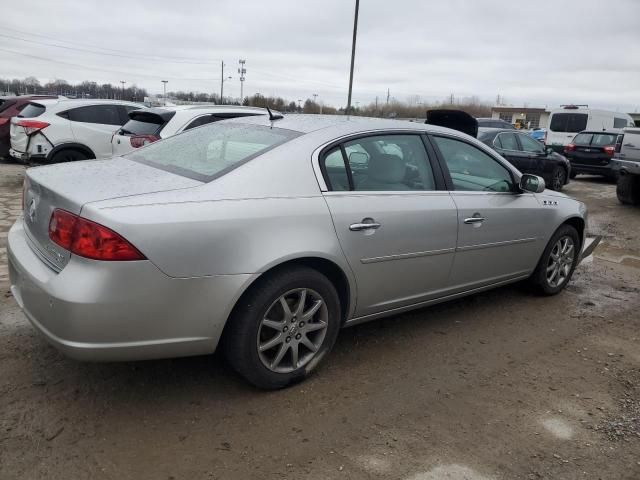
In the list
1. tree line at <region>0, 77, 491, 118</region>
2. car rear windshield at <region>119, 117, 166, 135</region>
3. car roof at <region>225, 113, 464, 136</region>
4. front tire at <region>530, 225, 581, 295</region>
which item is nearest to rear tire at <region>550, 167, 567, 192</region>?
front tire at <region>530, 225, 581, 295</region>

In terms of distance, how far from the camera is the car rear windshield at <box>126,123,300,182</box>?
10.0ft

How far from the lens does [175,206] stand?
2.59 m

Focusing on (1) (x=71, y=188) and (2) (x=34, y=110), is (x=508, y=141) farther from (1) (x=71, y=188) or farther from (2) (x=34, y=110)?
(1) (x=71, y=188)

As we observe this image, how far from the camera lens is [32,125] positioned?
353 inches

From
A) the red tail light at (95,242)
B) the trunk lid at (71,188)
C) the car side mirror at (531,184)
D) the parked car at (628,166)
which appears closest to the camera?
the red tail light at (95,242)

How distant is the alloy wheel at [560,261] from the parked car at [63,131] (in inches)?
299

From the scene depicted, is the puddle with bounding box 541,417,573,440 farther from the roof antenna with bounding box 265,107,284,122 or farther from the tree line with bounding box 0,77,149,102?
the tree line with bounding box 0,77,149,102

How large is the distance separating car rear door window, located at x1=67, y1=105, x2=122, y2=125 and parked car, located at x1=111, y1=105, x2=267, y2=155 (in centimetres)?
244

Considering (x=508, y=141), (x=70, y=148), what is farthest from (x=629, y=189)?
(x=70, y=148)

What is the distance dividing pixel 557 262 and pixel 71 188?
162 inches

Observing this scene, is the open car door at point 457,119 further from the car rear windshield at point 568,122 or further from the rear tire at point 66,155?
the car rear windshield at point 568,122

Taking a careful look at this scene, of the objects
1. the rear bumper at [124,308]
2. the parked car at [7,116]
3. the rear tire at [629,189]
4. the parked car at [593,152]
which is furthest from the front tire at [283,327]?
the parked car at [593,152]

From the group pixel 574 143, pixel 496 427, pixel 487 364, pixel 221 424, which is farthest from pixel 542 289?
pixel 574 143

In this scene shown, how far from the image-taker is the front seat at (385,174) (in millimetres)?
3428
